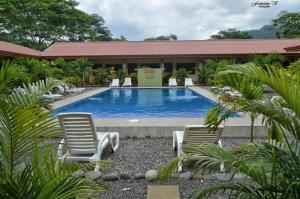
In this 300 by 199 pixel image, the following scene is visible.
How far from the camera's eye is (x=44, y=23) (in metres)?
37.9

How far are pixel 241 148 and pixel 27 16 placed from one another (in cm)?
3745

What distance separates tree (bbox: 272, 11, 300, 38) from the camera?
40.1 meters

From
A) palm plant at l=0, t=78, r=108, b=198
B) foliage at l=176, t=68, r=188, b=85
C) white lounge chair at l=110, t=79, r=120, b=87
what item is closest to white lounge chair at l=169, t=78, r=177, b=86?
foliage at l=176, t=68, r=188, b=85

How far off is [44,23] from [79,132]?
34333 millimetres

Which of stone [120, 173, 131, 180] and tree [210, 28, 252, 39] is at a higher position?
tree [210, 28, 252, 39]

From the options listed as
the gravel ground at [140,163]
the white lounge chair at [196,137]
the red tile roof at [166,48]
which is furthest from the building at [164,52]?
the white lounge chair at [196,137]

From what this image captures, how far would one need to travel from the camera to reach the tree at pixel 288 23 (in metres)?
40.1

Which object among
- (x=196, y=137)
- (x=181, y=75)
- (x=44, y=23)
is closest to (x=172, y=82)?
(x=181, y=75)

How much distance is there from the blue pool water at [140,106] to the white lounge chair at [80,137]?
695 cm

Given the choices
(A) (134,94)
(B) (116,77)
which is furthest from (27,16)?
(A) (134,94)

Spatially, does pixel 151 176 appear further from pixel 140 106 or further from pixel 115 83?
pixel 115 83

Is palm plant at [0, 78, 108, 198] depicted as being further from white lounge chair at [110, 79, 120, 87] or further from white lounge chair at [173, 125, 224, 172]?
white lounge chair at [110, 79, 120, 87]

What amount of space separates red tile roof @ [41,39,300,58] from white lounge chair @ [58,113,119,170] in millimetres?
22333

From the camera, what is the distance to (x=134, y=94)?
22438 mm
